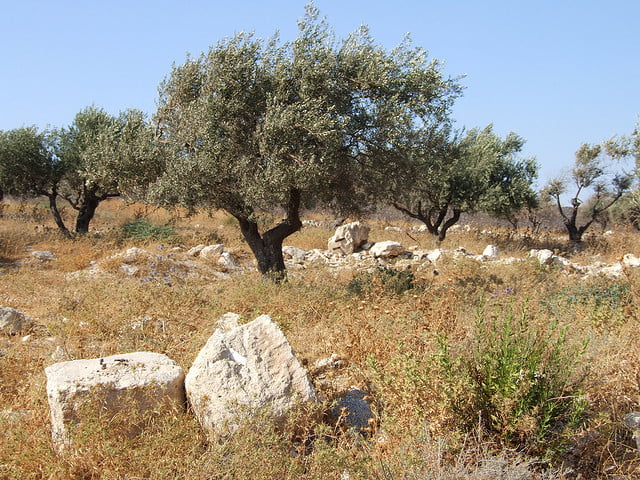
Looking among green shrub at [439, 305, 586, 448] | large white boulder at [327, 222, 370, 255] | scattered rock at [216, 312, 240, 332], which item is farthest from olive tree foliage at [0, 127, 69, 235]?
green shrub at [439, 305, 586, 448]

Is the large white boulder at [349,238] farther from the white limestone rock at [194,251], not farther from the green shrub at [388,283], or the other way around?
the green shrub at [388,283]

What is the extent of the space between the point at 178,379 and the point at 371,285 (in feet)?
19.4

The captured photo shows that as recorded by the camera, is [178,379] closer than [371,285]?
Yes

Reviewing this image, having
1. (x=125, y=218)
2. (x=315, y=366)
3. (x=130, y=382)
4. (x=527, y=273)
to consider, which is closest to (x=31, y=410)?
(x=130, y=382)

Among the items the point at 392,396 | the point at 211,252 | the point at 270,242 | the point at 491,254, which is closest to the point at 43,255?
the point at 211,252

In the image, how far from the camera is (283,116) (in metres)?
8.53

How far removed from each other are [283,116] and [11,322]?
5179mm

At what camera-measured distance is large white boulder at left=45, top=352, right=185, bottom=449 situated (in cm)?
361

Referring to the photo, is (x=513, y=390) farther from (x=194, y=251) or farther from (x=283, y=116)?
(x=194, y=251)

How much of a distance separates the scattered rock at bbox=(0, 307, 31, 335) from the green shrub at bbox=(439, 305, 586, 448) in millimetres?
5934

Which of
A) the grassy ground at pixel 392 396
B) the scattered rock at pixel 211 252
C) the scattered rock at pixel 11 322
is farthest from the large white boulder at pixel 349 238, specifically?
the scattered rock at pixel 11 322

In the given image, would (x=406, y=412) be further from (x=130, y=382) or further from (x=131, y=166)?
(x=131, y=166)

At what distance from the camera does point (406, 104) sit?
9.34 m

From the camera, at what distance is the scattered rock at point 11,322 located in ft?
21.9
